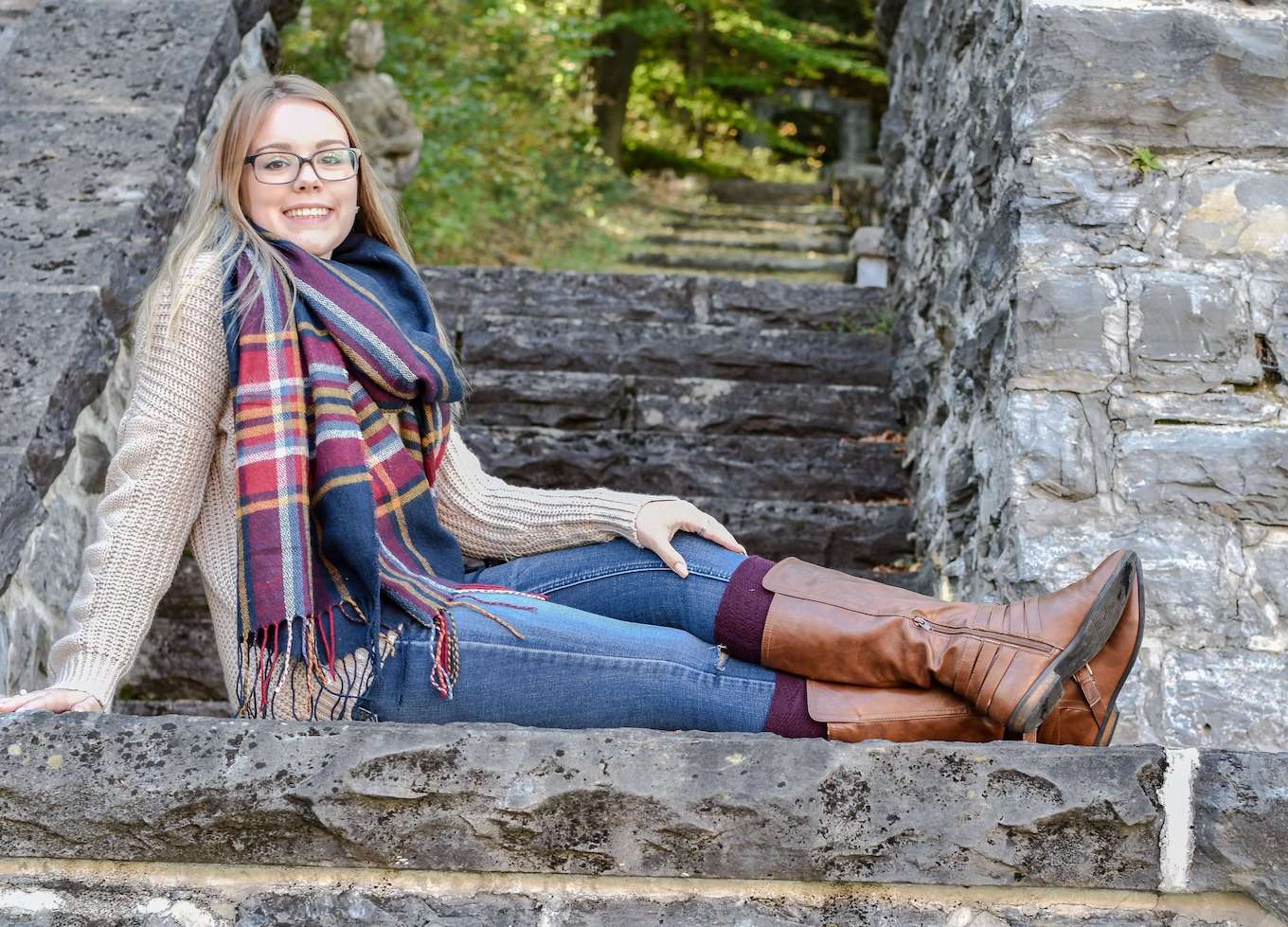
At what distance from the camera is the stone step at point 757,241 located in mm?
8422

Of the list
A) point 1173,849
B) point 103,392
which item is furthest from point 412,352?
point 1173,849

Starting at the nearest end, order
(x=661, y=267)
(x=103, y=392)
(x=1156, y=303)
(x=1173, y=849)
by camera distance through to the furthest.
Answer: (x=1173, y=849) → (x=1156, y=303) → (x=103, y=392) → (x=661, y=267)

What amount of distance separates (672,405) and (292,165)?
208 cm

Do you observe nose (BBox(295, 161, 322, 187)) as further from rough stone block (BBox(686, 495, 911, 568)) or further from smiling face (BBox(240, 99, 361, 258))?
rough stone block (BBox(686, 495, 911, 568))

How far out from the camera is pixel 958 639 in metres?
1.75

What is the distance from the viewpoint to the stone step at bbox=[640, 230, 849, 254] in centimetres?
842

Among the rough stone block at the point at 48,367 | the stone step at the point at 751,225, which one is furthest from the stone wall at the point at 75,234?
the stone step at the point at 751,225

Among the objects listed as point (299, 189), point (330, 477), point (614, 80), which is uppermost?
point (614, 80)

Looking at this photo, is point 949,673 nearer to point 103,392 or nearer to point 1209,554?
point 1209,554

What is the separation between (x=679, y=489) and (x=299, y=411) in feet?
6.26

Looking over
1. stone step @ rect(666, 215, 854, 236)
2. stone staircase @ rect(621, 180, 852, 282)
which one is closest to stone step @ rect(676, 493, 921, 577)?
stone staircase @ rect(621, 180, 852, 282)

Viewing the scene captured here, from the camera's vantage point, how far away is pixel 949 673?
1744mm

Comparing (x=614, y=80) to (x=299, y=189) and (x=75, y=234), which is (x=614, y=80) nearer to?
(x=75, y=234)

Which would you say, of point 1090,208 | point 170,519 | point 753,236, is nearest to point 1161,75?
point 1090,208
